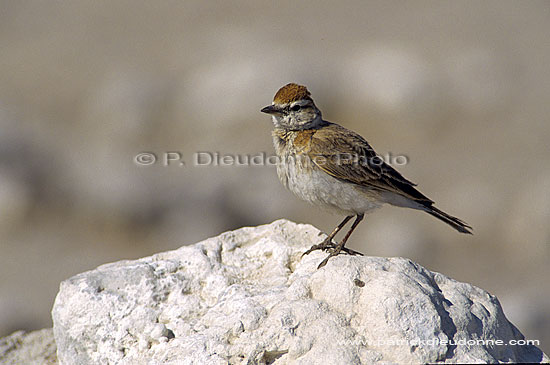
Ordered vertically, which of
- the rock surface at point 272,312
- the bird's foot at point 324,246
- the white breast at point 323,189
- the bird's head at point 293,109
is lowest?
the rock surface at point 272,312

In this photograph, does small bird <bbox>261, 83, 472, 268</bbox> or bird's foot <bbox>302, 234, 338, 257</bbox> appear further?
small bird <bbox>261, 83, 472, 268</bbox>

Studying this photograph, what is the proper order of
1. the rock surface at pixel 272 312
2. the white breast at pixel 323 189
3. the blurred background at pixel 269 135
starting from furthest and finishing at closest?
the blurred background at pixel 269 135 < the white breast at pixel 323 189 < the rock surface at pixel 272 312

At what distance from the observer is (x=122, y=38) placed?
23031 millimetres

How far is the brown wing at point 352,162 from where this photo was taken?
22.7ft

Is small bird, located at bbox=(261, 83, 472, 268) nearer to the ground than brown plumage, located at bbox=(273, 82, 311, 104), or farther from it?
nearer to the ground

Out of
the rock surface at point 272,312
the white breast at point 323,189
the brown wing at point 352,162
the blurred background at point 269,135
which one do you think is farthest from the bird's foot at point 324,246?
the blurred background at point 269,135

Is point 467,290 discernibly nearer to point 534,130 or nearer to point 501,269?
point 501,269

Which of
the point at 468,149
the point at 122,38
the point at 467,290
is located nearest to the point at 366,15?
the point at 468,149

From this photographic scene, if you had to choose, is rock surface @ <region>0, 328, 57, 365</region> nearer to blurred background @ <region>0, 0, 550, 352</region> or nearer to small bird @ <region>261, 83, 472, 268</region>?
small bird @ <region>261, 83, 472, 268</region>

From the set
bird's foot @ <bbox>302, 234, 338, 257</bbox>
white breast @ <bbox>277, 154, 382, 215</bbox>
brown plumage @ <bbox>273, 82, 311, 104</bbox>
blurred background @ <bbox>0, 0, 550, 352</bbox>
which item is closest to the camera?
bird's foot @ <bbox>302, 234, 338, 257</bbox>

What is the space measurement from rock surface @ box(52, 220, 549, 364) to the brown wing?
982 millimetres

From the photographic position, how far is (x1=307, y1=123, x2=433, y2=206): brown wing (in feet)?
22.7

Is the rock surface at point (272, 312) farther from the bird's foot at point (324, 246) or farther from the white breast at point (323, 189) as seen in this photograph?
the white breast at point (323, 189)

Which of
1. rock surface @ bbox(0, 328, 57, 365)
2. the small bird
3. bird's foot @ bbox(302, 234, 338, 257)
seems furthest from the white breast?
rock surface @ bbox(0, 328, 57, 365)
